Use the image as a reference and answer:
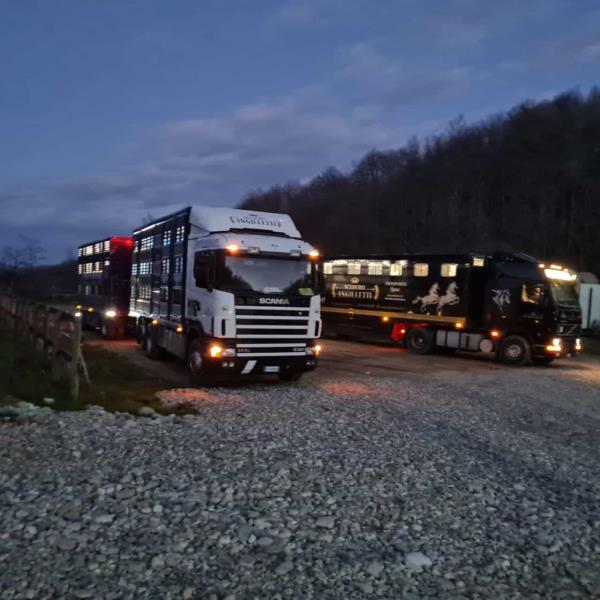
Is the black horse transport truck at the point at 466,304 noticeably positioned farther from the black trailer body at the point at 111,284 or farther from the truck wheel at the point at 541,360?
the black trailer body at the point at 111,284

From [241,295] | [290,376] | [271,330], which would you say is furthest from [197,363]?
[290,376]

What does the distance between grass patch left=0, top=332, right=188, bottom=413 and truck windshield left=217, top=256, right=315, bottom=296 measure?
264cm

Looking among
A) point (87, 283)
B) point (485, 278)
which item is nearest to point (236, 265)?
point (485, 278)

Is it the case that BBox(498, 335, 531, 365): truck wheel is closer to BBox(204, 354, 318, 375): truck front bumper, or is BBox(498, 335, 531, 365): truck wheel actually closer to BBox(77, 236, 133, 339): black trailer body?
BBox(204, 354, 318, 375): truck front bumper

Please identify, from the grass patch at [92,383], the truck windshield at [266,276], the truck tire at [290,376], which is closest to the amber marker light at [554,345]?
the truck tire at [290,376]

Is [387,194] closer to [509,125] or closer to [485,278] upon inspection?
[509,125]

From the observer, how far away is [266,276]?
484 inches

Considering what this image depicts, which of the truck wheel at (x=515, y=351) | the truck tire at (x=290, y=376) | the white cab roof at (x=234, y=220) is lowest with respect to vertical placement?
the truck tire at (x=290, y=376)

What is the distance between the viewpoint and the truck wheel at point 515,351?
18938mm

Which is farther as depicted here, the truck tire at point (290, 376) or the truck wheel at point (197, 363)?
the truck tire at point (290, 376)

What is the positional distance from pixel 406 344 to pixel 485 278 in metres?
3.96

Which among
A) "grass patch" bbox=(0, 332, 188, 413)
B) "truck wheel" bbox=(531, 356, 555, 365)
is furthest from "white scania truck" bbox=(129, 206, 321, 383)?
"truck wheel" bbox=(531, 356, 555, 365)

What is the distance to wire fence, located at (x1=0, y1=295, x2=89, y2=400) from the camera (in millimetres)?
10070

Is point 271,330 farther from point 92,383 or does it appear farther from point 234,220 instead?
point 92,383
